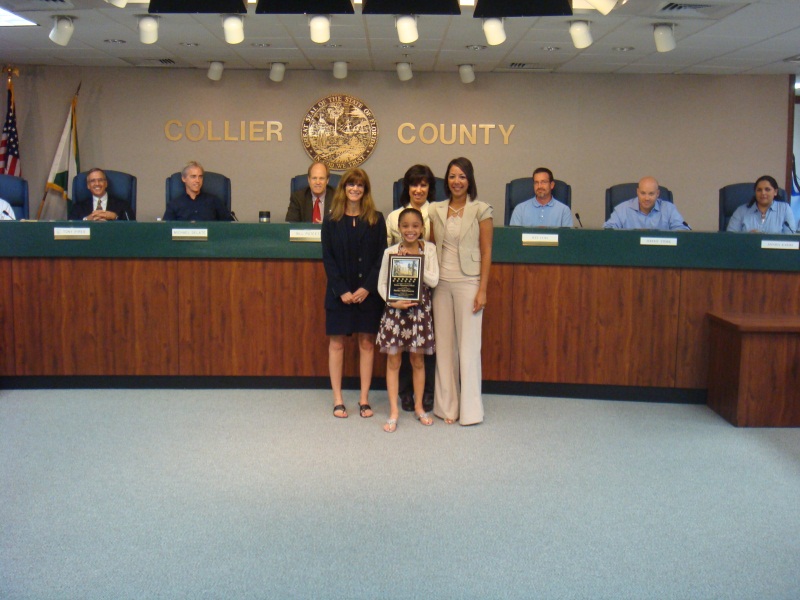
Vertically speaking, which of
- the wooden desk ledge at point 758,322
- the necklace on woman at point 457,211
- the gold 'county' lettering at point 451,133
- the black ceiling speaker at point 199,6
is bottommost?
the wooden desk ledge at point 758,322

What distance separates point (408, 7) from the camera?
16.3ft

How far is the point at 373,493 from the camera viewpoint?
331cm

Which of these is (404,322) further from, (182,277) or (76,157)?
(76,157)

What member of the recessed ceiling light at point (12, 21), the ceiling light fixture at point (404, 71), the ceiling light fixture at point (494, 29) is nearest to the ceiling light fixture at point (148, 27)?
the recessed ceiling light at point (12, 21)

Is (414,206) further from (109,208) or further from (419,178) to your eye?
(109,208)

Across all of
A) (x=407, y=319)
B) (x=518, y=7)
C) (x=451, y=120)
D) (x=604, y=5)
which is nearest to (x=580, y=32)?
(x=604, y=5)

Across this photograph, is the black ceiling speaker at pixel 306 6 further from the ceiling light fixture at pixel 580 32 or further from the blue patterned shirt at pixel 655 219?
the blue patterned shirt at pixel 655 219

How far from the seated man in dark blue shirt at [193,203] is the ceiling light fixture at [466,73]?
3.61m

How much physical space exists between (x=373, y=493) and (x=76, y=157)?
22.3 feet

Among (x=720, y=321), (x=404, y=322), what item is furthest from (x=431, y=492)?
(x=720, y=321)

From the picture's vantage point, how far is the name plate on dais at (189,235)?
4.95 metres

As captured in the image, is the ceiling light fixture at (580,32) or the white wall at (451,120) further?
the white wall at (451,120)

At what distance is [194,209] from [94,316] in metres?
1.25

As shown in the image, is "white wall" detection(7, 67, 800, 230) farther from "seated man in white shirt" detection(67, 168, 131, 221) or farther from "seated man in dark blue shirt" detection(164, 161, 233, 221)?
"seated man in dark blue shirt" detection(164, 161, 233, 221)
